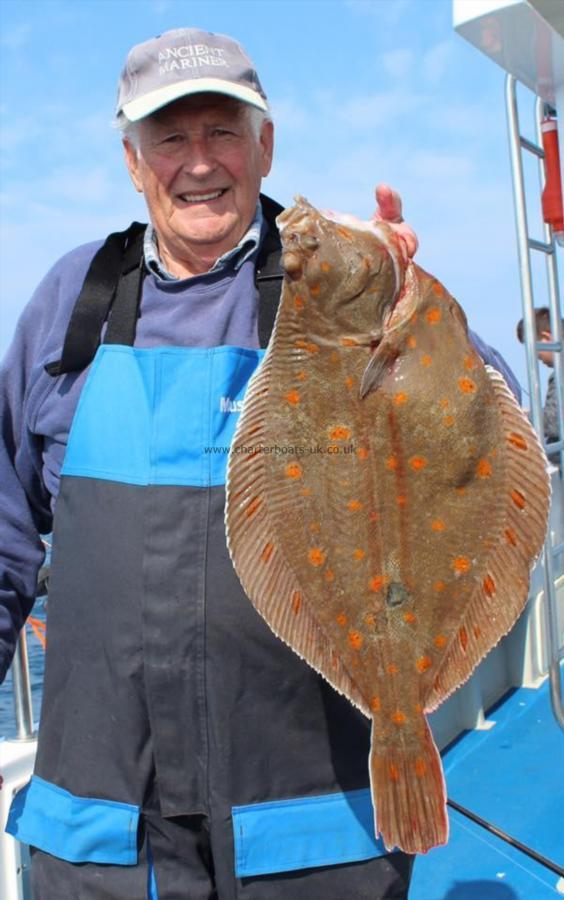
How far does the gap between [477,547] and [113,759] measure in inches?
43.4

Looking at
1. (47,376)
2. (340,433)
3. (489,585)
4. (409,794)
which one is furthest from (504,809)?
(47,376)

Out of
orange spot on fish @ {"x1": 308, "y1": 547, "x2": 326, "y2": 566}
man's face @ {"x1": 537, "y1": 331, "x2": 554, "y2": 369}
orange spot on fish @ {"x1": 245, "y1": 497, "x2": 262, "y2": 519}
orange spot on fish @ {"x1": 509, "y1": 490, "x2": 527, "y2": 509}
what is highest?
man's face @ {"x1": 537, "y1": 331, "x2": 554, "y2": 369}

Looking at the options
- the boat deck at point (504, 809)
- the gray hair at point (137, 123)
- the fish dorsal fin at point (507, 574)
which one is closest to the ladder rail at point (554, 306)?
the boat deck at point (504, 809)

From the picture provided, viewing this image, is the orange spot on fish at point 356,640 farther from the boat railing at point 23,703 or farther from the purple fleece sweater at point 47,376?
the boat railing at point 23,703

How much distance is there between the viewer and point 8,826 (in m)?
2.39

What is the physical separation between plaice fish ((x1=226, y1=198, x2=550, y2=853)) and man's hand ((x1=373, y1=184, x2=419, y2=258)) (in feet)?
0.15

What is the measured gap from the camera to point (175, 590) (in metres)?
2.17

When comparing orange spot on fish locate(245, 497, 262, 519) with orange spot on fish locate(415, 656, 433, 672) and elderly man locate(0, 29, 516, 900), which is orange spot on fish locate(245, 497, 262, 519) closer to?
elderly man locate(0, 29, 516, 900)

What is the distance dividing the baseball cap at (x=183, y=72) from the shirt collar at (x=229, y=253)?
0.33 metres

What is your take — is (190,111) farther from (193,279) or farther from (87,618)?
(87,618)

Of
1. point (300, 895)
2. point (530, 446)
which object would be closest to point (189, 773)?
point (300, 895)

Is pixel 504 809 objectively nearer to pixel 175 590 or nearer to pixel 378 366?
pixel 175 590

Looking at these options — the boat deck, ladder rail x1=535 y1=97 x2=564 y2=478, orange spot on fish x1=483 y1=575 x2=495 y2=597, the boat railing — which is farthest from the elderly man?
ladder rail x1=535 y1=97 x2=564 y2=478

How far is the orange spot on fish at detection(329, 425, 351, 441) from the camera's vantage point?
6.35 feet
